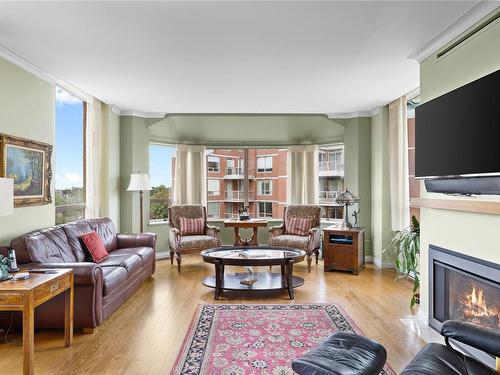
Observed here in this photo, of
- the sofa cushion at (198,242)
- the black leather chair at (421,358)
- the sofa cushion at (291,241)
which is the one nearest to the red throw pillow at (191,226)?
the sofa cushion at (198,242)

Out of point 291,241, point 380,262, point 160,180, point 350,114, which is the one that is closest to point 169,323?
point 291,241

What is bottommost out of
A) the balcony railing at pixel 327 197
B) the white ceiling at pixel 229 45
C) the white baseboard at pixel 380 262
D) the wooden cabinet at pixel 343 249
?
the white baseboard at pixel 380 262

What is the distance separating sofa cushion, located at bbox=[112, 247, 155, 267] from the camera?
4832mm

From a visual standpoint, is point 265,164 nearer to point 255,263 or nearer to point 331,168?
point 331,168

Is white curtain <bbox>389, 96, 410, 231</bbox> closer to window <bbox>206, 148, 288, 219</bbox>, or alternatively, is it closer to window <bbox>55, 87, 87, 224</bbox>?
window <bbox>206, 148, 288, 219</bbox>

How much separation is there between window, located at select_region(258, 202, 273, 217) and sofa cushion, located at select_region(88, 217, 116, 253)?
11.2 ft

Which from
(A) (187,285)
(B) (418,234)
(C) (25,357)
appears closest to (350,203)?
(B) (418,234)

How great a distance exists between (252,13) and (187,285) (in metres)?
3.52

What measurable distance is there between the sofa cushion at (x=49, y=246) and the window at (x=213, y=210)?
12.9ft

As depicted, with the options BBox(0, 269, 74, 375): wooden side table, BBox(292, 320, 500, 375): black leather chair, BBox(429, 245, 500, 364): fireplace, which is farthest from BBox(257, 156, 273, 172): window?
BBox(292, 320, 500, 375): black leather chair

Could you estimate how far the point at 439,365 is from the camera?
A: 1.88 metres

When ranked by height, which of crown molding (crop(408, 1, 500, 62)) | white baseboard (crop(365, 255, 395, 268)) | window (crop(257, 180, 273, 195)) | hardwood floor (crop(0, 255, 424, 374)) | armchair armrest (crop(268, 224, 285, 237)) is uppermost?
crown molding (crop(408, 1, 500, 62))

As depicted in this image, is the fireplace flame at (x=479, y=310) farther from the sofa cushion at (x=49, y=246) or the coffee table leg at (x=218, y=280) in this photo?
the sofa cushion at (x=49, y=246)

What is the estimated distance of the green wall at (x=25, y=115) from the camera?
362 centimetres
